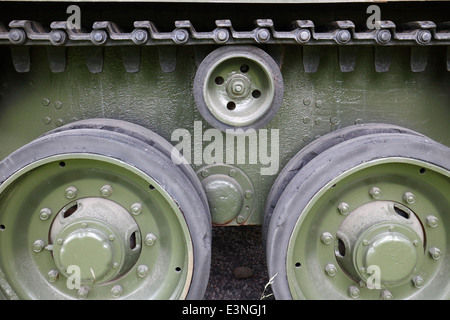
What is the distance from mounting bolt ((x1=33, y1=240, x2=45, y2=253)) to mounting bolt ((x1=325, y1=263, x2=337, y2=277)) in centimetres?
113

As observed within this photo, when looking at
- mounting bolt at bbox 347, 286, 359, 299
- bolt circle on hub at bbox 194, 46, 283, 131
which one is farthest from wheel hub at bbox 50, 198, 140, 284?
mounting bolt at bbox 347, 286, 359, 299

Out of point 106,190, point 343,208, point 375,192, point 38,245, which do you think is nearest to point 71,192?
point 106,190

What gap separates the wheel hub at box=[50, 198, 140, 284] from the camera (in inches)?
63.8

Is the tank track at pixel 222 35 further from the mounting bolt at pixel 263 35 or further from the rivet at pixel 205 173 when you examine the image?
the rivet at pixel 205 173

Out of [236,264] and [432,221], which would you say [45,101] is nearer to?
[236,264]

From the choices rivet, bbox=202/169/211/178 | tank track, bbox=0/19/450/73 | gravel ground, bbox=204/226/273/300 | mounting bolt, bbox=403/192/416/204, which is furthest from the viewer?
gravel ground, bbox=204/226/273/300

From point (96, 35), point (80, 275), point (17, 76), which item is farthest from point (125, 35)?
point (80, 275)

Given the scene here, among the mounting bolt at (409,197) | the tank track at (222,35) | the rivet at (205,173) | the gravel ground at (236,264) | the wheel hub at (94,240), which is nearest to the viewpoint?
the tank track at (222,35)

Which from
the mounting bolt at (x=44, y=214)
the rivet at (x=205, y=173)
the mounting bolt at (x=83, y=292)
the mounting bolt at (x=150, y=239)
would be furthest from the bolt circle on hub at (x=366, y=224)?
the mounting bolt at (x=44, y=214)

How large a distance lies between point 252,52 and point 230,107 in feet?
0.76

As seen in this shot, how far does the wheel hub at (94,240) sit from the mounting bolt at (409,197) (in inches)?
41.6

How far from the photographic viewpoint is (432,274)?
180cm

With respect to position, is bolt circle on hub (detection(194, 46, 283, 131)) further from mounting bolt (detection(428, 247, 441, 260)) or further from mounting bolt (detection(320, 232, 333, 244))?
mounting bolt (detection(428, 247, 441, 260))

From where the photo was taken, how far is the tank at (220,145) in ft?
5.17
